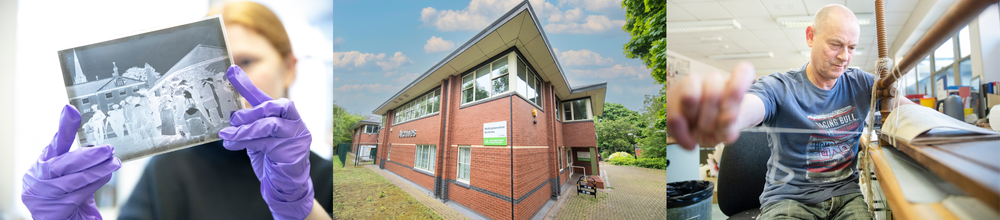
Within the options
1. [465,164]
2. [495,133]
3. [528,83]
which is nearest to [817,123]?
[528,83]

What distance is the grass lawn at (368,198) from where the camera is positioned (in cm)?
167

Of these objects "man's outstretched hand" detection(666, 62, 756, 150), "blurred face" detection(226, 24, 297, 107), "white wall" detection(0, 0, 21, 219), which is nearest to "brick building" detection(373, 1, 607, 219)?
"man's outstretched hand" detection(666, 62, 756, 150)

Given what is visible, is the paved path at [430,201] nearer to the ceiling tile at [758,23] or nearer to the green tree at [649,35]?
the green tree at [649,35]

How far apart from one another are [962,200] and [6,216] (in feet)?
15.6

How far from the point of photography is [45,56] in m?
2.15

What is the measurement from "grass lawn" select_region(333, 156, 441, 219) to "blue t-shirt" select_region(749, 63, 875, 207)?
1.43 meters

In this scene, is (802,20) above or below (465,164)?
above

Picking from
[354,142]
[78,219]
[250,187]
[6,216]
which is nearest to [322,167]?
[354,142]

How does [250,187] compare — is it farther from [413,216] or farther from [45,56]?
[45,56]

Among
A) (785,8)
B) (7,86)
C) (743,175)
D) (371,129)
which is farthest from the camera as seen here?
(7,86)

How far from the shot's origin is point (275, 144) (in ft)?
4.43

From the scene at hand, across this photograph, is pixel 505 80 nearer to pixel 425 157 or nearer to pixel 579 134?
pixel 579 134

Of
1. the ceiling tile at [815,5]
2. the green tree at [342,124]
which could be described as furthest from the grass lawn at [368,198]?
the ceiling tile at [815,5]

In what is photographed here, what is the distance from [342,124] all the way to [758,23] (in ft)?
7.13
